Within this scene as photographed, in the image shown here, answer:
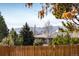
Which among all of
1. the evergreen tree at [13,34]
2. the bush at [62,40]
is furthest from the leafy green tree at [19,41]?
the bush at [62,40]

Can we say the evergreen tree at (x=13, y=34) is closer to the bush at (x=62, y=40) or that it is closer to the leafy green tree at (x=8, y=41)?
the leafy green tree at (x=8, y=41)

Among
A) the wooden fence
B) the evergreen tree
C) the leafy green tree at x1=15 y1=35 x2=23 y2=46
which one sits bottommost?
the wooden fence

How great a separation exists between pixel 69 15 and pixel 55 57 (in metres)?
0.50

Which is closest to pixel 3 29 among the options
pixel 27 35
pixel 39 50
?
pixel 27 35

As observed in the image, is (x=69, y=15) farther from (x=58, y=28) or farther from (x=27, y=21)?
(x=27, y=21)

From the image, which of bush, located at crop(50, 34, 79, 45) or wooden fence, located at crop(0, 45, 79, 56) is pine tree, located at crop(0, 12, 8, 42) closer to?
wooden fence, located at crop(0, 45, 79, 56)

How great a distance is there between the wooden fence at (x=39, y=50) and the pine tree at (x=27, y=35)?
59 mm

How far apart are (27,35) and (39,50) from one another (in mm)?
220

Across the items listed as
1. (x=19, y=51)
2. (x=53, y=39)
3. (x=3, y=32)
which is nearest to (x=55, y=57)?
(x=53, y=39)

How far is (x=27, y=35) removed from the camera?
3195 millimetres

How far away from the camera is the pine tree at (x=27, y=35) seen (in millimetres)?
3191

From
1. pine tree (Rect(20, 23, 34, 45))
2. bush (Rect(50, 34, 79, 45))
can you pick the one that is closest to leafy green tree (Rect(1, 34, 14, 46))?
pine tree (Rect(20, 23, 34, 45))

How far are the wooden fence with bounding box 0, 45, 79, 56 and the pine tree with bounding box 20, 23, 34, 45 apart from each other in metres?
0.06

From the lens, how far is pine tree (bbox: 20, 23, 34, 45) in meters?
3.19
